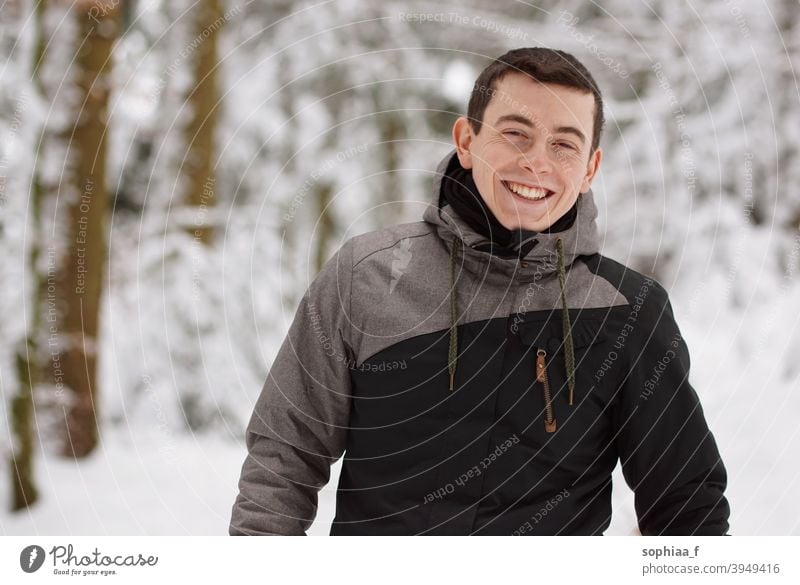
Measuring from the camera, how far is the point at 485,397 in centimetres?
124

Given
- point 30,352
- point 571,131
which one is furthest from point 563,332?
point 30,352

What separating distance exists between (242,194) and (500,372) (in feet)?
9.09

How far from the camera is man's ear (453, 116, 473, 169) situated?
1322 mm

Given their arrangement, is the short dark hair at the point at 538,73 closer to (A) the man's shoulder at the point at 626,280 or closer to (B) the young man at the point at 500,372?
(B) the young man at the point at 500,372

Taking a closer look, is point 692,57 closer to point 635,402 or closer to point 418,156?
point 418,156

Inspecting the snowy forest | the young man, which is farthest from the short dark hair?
the snowy forest

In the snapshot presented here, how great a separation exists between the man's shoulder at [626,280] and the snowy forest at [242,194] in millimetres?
842

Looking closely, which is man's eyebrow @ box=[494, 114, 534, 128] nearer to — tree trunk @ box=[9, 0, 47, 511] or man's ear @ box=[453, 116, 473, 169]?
man's ear @ box=[453, 116, 473, 169]

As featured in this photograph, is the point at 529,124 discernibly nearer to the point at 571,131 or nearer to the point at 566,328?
the point at 571,131
